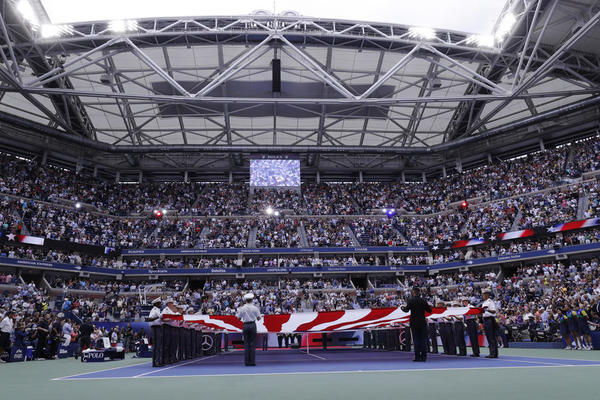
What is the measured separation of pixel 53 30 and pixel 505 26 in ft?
97.2

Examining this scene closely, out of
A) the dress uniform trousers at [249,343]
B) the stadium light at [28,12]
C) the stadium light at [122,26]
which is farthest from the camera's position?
the stadium light at [122,26]

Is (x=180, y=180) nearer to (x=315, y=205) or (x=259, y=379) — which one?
(x=315, y=205)

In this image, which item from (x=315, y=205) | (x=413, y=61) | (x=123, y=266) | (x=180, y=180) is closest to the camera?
(x=413, y=61)

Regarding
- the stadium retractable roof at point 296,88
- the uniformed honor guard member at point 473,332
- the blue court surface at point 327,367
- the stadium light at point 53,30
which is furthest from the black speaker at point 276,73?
the blue court surface at point 327,367

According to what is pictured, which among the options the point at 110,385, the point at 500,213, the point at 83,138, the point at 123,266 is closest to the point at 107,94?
the point at 83,138

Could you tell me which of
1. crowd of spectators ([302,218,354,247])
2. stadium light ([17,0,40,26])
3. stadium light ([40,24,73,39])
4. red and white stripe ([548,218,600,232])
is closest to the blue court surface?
stadium light ([17,0,40,26])

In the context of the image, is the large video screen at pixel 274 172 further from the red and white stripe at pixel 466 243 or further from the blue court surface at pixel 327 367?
the blue court surface at pixel 327 367

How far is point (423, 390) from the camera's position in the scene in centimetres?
503

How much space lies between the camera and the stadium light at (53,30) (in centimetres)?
2877

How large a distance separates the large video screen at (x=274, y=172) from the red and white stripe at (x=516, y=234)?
20.4 m

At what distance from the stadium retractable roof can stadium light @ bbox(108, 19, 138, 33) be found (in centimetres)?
10

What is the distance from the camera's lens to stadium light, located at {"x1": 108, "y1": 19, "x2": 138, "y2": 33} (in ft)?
94.0

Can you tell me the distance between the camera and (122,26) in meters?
28.7

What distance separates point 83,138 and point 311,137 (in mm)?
22238
